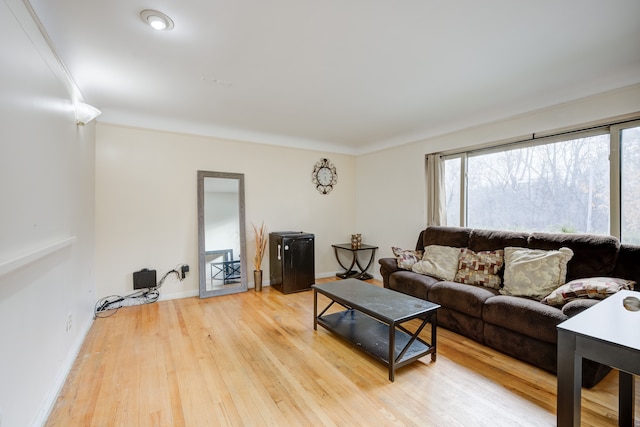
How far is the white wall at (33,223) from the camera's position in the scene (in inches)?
51.4

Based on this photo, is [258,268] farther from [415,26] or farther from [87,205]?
[415,26]

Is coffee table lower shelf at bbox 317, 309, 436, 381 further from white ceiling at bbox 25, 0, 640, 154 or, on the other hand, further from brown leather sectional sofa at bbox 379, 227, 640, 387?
white ceiling at bbox 25, 0, 640, 154

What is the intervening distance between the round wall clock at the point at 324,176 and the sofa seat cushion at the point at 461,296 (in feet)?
8.85

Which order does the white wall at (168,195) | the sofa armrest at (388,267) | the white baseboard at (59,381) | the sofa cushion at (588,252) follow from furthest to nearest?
the sofa armrest at (388,267)
the white wall at (168,195)
the sofa cushion at (588,252)
the white baseboard at (59,381)

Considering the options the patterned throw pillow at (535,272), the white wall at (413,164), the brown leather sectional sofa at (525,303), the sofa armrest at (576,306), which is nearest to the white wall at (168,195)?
the white wall at (413,164)

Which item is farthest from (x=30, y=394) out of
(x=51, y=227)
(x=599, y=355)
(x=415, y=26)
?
(x=415, y=26)

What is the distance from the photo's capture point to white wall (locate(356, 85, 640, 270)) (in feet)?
8.50

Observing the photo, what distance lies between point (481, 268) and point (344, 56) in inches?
101

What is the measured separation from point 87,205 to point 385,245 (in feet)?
13.5

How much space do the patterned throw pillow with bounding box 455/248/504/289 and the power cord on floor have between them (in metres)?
3.55

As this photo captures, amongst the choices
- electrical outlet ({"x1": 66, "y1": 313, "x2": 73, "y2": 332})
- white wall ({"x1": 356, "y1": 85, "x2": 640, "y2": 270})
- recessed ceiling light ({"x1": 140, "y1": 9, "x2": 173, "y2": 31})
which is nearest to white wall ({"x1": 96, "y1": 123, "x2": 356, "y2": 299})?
white wall ({"x1": 356, "y1": 85, "x2": 640, "y2": 270})

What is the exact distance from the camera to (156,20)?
1.78 meters

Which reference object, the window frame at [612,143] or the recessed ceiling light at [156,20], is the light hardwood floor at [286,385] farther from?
the recessed ceiling light at [156,20]

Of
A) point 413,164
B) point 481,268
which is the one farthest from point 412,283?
point 413,164
